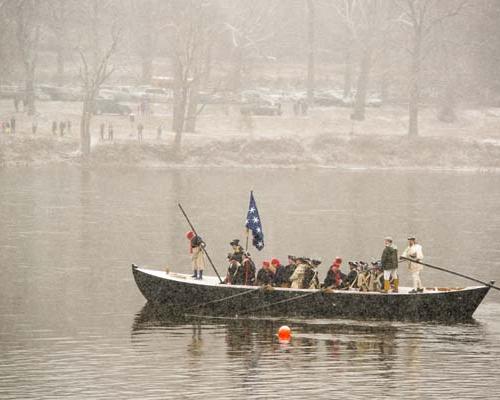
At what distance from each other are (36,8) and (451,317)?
66.1 m

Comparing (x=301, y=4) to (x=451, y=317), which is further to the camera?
(x=301, y=4)

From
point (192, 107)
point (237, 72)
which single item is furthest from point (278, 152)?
point (237, 72)

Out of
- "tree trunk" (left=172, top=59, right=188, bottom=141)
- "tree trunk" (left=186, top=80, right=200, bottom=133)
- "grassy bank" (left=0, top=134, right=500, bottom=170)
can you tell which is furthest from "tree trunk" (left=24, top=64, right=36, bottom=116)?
"tree trunk" (left=186, top=80, right=200, bottom=133)

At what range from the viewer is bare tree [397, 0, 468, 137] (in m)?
97.9

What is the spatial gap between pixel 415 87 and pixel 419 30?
440 cm

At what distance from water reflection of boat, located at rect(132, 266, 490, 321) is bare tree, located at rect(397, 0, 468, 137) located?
197 feet

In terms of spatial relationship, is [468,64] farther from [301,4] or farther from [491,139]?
[301,4]

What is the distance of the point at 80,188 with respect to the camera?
77875 mm

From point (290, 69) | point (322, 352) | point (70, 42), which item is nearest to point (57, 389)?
point (322, 352)

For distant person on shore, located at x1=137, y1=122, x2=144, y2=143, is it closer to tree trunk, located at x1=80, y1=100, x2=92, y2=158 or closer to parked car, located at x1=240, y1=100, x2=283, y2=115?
tree trunk, located at x1=80, y1=100, x2=92, y2=158

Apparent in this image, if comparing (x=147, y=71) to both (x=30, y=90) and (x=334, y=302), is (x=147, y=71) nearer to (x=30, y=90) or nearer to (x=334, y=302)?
(x=30, y=90)

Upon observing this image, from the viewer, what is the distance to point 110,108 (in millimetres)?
101000

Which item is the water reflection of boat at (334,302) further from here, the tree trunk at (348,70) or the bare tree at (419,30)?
the tree trunk at (348,70)

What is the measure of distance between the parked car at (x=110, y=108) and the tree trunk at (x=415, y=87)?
2208 cm
